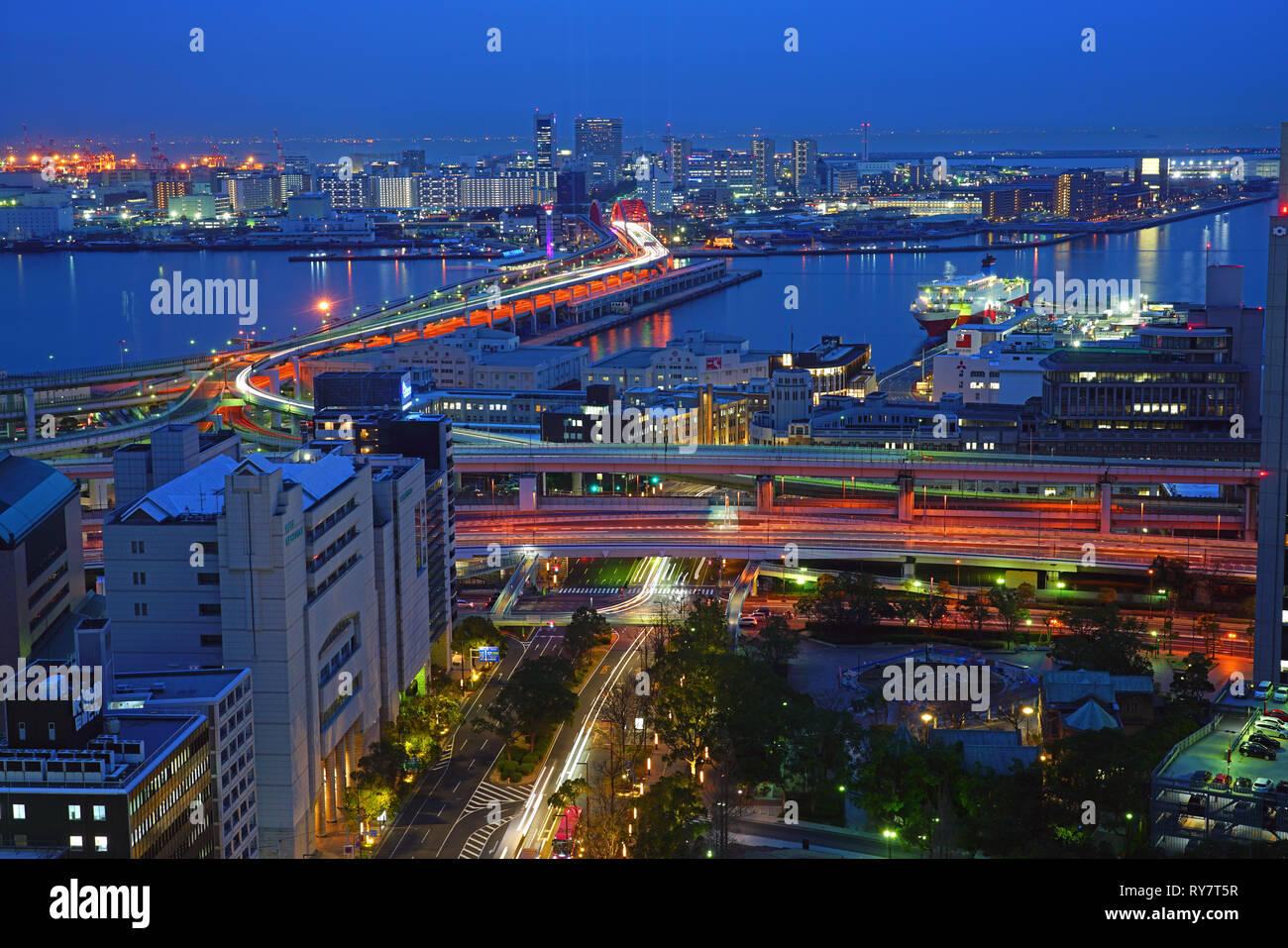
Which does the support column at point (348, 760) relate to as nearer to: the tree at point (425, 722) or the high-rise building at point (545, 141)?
the tree at point (425, 722)

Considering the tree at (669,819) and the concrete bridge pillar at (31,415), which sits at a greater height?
the concrete bridge pillar at (31,415)

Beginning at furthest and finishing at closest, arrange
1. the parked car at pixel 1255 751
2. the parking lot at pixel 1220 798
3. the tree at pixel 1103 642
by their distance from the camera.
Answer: the tree at pixel 1103 642, the parked car at pixel 1255 751, the parking lot at pixel 1220 798

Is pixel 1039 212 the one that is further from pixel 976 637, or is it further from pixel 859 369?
pixel 976 637

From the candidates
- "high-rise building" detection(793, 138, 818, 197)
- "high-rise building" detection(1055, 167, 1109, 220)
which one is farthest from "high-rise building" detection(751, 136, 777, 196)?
"high-rise building" detection(1055, 167, 1109, 220)

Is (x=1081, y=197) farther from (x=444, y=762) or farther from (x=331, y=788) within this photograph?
(x=331, y=788)

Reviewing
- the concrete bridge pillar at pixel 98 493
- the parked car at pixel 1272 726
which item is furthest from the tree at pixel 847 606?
the concrete bridge pillar at pixel 98 493

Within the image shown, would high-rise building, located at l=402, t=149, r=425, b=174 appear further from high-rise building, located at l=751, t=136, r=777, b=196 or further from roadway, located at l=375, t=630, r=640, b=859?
roadway, located at l=375, t=630, r=640, b=859

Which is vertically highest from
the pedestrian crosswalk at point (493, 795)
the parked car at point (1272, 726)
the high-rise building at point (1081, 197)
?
the high-rise building at point (1081, 197)
